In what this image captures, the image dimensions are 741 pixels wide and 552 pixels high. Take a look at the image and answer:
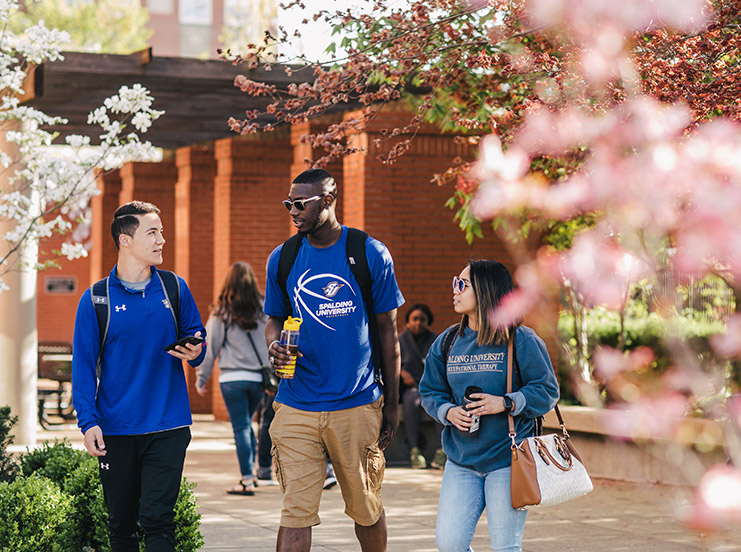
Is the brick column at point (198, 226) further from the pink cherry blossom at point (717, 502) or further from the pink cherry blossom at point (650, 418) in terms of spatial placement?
the pink cherry blossom at point (717, 502)

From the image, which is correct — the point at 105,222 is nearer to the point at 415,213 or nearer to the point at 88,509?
the point at 415,213

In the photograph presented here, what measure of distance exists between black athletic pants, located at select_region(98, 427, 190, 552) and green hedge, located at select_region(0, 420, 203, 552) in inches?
30.2

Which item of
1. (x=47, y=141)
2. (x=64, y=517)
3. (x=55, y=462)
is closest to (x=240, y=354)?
(x=47, y=141)

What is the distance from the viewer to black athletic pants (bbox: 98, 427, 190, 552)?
5207 millimetres

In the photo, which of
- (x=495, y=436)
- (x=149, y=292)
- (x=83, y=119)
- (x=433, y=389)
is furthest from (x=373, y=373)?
(x=83, y=119)

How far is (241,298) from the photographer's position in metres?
10.0

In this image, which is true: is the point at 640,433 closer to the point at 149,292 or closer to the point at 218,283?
the point at 149,292

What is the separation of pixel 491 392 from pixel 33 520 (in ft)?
8.74

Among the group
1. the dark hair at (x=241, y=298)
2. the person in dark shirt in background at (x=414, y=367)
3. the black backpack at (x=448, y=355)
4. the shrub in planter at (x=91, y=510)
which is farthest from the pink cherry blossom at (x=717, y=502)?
the person in dark shirt in background at (x=414, y=367)

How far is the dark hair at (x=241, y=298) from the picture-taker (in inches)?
393

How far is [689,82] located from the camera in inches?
236

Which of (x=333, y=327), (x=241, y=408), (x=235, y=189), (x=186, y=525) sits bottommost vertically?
(x=186, y=525)

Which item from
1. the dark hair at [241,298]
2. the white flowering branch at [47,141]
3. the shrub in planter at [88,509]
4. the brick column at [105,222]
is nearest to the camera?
A: the shrub in planter at [88,509]

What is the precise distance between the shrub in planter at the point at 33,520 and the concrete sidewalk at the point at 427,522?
1.40 metres
